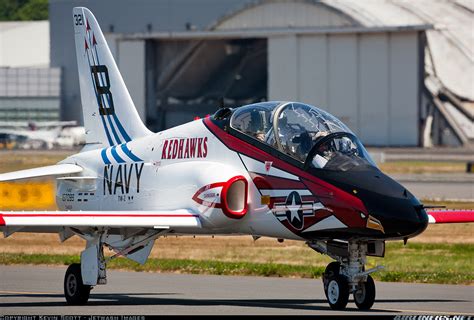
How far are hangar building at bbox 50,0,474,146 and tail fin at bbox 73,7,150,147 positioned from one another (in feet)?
205

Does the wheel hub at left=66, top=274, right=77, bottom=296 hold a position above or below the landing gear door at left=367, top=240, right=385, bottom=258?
below

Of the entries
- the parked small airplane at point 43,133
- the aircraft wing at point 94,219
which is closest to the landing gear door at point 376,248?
the aircraft wing at point 94,219

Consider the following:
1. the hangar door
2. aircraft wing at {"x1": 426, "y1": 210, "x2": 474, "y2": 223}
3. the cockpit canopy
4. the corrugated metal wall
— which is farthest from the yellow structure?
the hangar door

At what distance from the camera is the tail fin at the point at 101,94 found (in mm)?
19766

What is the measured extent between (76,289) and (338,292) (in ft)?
13.3

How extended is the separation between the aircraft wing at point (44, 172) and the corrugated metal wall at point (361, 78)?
64316 millimetres

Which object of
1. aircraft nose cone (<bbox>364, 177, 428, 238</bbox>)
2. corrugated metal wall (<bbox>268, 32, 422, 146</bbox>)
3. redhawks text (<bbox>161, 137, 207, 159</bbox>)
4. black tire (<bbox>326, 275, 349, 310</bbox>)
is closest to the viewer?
aircraft nose cone (<bbox>364, 177, 428, 238</bbox>)

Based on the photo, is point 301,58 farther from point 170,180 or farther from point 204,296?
point 170,180

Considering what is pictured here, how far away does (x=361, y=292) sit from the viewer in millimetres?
15023

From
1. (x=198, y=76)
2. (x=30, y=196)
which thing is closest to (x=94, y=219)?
(x=30, y=196)

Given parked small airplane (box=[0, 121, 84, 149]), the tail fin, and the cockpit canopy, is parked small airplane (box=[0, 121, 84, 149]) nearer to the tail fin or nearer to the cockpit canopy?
the tail fin

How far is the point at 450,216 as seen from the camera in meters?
16.7

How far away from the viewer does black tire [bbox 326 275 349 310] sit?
14695 millimetres

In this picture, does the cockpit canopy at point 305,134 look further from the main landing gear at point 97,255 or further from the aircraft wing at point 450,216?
Answer: the main landing gear at point 97,255
